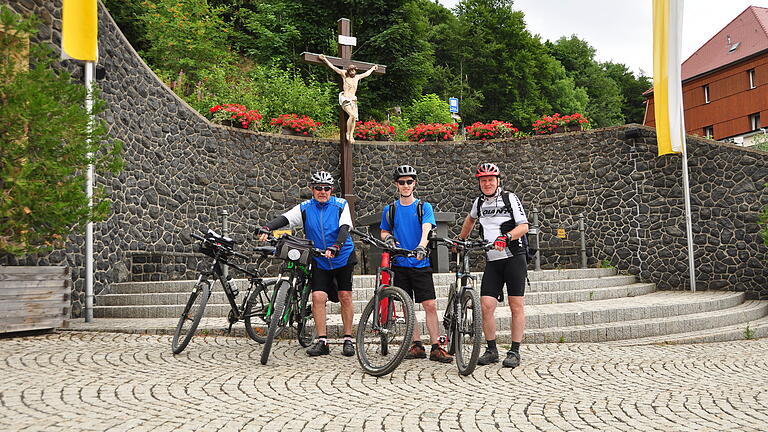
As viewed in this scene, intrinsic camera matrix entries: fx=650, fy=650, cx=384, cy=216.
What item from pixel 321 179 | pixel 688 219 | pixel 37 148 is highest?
pixel 37 148

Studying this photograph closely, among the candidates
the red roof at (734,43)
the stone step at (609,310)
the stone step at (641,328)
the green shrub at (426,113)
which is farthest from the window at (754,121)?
the stone step at (641,328)

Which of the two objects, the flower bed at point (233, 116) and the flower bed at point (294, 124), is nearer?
the flower bed at point (233, 116)

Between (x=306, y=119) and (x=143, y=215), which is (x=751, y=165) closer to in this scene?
(x=306, y=119)

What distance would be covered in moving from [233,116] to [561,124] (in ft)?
22.4

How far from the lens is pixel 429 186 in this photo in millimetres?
14484

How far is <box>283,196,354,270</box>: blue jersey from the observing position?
5.90 m

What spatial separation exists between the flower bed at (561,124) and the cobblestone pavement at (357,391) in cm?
789

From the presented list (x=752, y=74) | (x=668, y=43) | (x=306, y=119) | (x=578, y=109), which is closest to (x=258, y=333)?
(x=306, y=119)

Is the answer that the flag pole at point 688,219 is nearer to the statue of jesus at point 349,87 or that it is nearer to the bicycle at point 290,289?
the statue of jesus at point 349,87

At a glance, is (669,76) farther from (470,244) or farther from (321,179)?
(321,179)

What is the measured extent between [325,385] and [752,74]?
2956cm

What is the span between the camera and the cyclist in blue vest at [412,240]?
568 centimetres

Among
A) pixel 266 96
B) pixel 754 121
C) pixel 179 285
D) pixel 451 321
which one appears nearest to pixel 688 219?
pixel 451 321

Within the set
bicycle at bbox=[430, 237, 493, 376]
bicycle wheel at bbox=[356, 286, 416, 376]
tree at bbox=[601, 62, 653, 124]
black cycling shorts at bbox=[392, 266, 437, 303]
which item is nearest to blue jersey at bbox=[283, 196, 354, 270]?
black cycling shorts at bbox=[392, 266, 437, 303]
